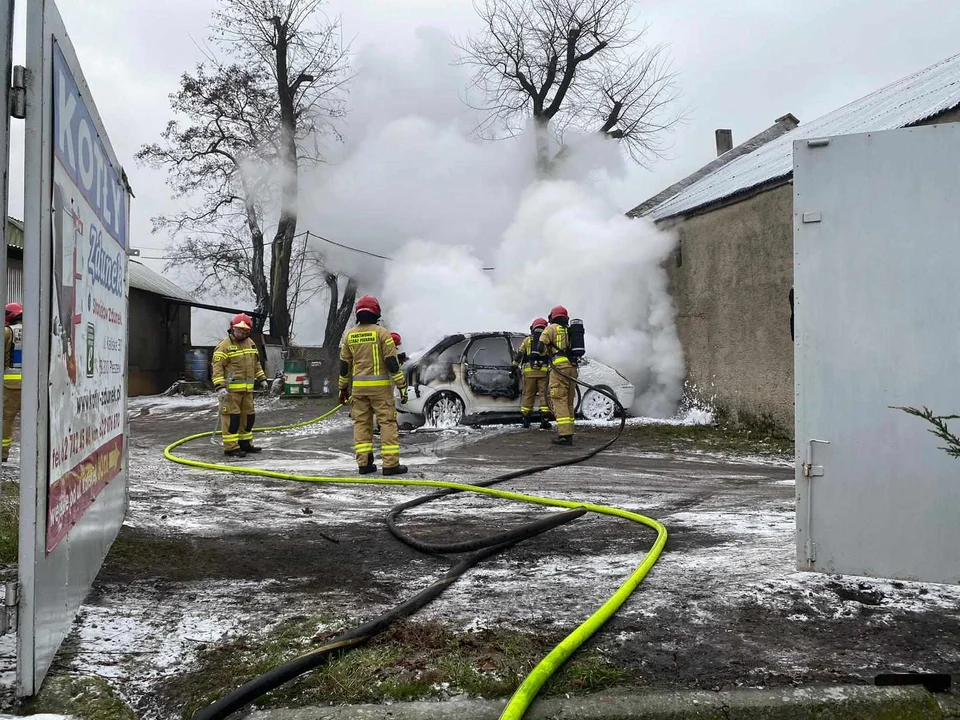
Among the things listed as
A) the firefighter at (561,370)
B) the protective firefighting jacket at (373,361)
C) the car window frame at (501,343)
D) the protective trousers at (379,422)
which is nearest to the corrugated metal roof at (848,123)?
the firefighter at (561,370)

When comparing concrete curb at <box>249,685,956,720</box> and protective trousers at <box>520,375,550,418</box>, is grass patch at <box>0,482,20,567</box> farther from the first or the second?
protective trousers at <box>520,375,550,418</box>

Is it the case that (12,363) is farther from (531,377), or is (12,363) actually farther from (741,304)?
(741,304)

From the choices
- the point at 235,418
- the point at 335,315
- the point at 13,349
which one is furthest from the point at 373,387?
the point at 335,315

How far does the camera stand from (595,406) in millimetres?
13266

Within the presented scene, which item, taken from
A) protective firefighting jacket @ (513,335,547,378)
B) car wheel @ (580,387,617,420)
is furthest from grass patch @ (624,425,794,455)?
protective firefighting jacket @ (513,335,547,378)

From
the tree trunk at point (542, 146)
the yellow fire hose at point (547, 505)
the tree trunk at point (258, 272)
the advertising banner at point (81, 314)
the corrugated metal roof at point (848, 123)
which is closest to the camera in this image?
the yellow fire hose at point (547, 505)

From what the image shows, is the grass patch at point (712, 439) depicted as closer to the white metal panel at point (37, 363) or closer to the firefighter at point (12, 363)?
the firefighter at point (12, 363)

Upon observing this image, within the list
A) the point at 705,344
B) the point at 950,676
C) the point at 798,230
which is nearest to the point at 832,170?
the point at 798,230

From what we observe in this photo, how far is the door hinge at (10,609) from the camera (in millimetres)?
2545

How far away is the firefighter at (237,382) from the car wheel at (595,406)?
5501 mm

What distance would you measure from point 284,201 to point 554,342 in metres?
14.5

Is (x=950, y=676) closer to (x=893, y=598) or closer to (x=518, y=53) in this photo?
(x=893, y=598)

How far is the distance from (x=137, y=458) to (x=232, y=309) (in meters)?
20.6

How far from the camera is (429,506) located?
6.16 meters
